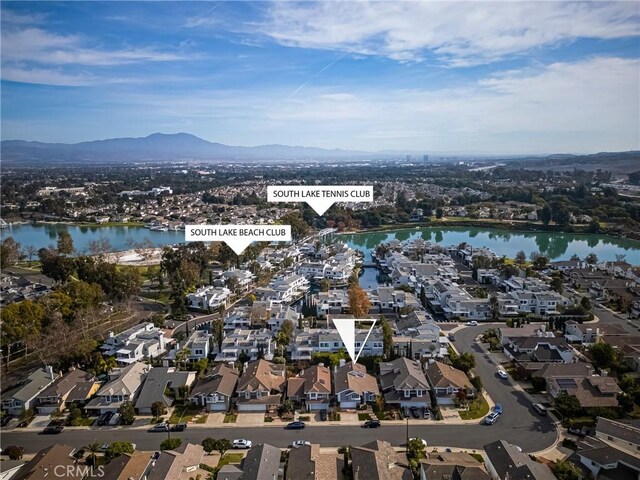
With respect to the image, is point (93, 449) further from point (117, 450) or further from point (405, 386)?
point (405, 386)

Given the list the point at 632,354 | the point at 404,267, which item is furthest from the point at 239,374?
the point at 404,267

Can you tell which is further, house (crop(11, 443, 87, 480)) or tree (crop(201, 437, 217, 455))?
tree (crop(201, 437, 217, 455))

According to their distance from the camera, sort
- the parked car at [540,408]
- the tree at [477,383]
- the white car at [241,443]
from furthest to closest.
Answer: the tree at [477,383], the parked car at [540,408], the white car at [241,443]

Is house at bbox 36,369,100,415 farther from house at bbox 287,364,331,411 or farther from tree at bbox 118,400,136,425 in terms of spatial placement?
house at bbox 287,364,331,411

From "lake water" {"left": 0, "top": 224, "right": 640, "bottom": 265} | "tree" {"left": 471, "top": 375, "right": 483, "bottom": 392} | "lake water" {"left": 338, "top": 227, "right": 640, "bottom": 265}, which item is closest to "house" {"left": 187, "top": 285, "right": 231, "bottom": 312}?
"tree" {"left": 471, "top": 375, "right": 483, "bottom": 392}

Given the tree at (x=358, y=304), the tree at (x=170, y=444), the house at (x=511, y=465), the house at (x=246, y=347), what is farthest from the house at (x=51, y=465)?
the tree at (x=358, y=304)

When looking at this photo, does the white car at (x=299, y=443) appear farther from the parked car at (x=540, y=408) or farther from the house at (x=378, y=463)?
the parked car at (x=540, y=408)

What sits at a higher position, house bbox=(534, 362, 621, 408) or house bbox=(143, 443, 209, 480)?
house bbox=(534, 362, 621, 408)
